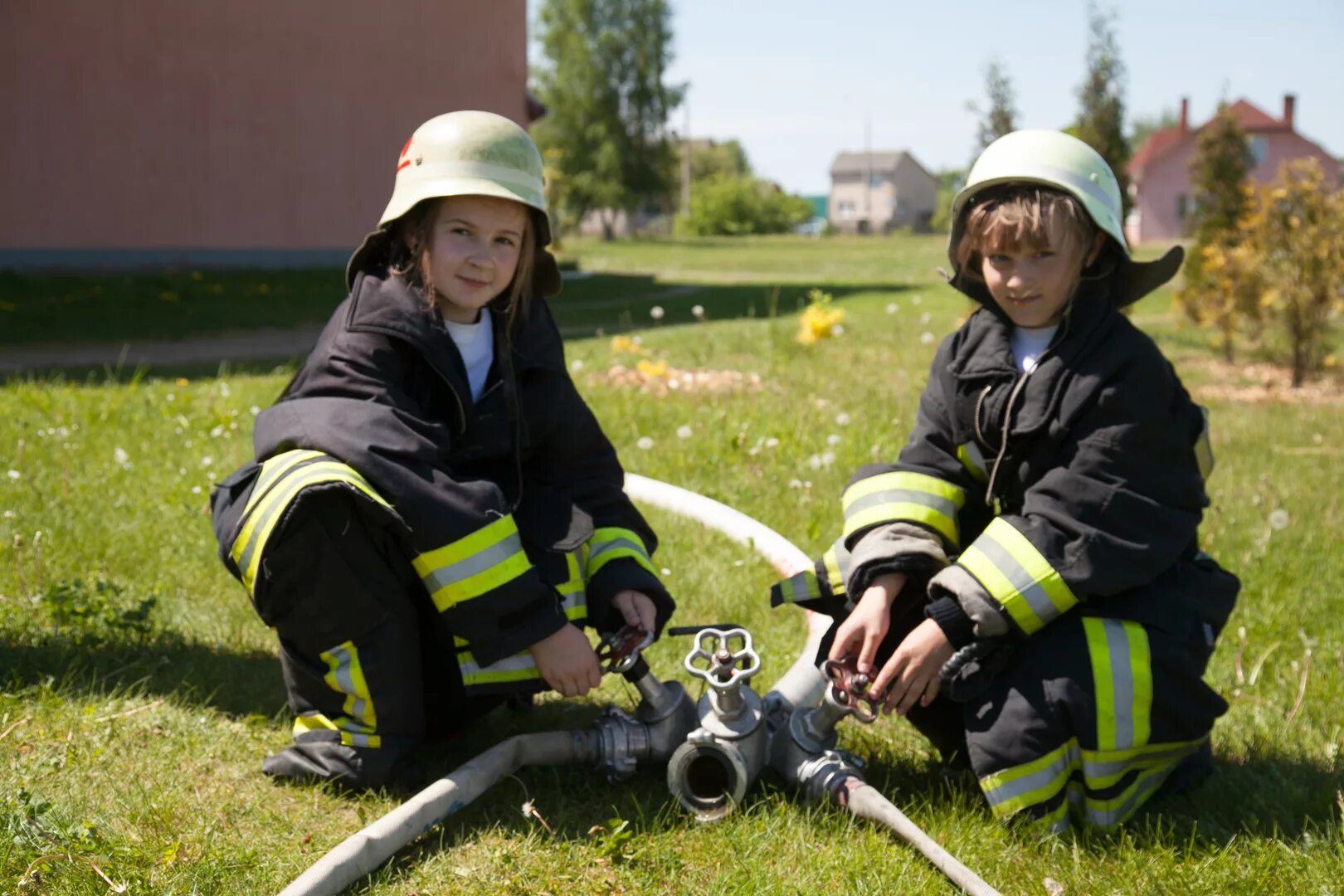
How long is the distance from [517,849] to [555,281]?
4.53ft

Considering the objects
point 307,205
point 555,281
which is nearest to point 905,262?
point 307,205

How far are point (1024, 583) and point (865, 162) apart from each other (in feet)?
339

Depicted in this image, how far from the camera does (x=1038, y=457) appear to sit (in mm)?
2809

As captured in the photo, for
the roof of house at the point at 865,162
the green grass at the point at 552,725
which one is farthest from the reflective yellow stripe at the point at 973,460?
the roof of house at the point at 865,162

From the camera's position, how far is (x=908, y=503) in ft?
9.53

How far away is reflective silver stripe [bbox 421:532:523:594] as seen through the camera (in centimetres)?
263

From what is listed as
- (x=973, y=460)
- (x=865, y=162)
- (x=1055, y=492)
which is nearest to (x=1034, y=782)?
(x=1055, y=492)

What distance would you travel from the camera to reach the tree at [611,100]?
186 feet

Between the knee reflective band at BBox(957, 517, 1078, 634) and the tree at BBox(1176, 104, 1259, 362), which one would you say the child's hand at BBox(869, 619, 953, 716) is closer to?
the knee reflective band at BBox(957, 517, 1078, 634)

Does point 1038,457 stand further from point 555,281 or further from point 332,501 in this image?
point 332,501

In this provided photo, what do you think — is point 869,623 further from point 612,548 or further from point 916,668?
point 612,548

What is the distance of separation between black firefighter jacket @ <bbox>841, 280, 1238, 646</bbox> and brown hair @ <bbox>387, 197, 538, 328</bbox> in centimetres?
91

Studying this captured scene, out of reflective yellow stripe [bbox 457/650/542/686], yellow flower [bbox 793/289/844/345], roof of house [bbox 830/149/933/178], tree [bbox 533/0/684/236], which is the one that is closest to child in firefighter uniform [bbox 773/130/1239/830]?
reflective yellow stripe [bbox 457/650/542/686]

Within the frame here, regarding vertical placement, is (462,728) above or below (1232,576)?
below
